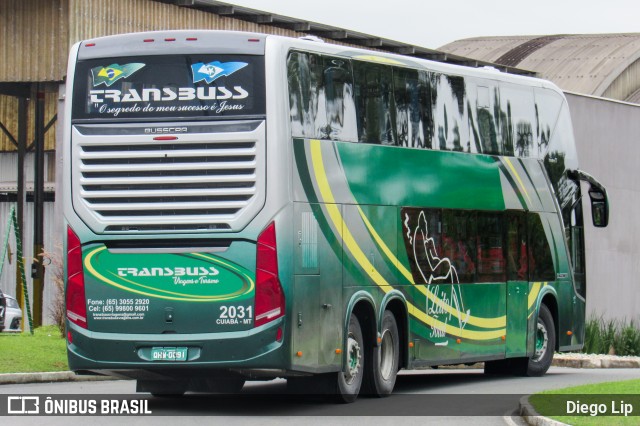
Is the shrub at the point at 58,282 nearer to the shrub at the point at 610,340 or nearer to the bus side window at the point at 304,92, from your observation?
the bus side window at the point at 304,92

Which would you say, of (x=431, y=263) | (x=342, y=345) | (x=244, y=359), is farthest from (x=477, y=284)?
(x=244, y=359)

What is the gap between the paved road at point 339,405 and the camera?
634 inches

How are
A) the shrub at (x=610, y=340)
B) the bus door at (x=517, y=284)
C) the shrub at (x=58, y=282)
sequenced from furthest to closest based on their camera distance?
the shrub at (x=610, y=340) → the shrub at (x=58, y=282) → the bus door at (x=517, y=284)

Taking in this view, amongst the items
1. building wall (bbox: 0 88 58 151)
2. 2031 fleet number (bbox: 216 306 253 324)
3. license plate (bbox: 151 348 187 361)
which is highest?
building wall (bbox: 0 88 58 151)

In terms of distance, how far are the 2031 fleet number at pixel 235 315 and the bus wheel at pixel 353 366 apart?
206 cm

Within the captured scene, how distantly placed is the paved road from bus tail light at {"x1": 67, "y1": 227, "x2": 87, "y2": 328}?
1.37 meters

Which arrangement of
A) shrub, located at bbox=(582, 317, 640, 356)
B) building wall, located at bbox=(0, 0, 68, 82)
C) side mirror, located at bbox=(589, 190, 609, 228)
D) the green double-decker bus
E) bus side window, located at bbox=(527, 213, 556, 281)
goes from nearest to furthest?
the green double-decker bus → bus side window, located at bbox=(527, 213, 556, 281) → side mirror, located at bbox=(589, 190, 609, 228) → shrub, located at bbox=(582, 317, 640, 356) → building wall, located at bbox=(0, 0, 68, 82)

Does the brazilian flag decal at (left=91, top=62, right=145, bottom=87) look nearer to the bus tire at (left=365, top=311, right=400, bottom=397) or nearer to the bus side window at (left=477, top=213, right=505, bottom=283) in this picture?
the bus tire at (left=365, top=311, right=400, bottom=397)

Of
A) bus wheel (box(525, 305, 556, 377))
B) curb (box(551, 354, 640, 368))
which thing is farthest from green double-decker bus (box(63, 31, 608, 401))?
curb (box(551, 354, 640, 368))

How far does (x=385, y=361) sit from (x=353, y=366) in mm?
1178

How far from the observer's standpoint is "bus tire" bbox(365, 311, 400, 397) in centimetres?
1909

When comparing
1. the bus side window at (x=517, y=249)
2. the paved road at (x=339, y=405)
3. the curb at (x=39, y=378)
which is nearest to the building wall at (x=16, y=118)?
the curb at (x=39, y=378)

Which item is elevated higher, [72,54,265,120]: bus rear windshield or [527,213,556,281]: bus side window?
[72,54,265,120]: bus rear windshield

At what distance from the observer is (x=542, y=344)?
2481 centimetres
